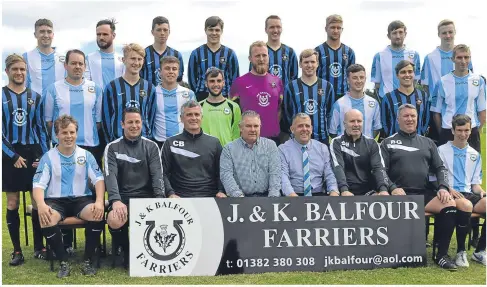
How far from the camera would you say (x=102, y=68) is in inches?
→ 282

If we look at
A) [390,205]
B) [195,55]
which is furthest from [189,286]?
[195,55]

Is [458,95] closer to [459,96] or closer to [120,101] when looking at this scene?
[459,96]

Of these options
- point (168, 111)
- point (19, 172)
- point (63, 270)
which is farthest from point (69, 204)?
point (168, 111)

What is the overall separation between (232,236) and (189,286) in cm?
68

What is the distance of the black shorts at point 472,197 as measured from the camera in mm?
6298

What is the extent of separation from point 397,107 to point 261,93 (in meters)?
1.61

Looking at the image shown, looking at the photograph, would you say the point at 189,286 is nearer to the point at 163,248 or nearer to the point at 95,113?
the point at 163,248

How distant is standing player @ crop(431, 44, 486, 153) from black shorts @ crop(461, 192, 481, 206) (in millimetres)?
828

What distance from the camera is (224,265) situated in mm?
5535

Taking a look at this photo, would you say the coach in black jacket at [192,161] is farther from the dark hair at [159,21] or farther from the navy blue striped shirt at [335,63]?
the navy blue striped shirt at [335,63]

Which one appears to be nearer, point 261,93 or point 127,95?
point 127,95

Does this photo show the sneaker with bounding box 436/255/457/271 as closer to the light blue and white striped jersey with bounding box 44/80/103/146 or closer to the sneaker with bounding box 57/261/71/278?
the sneaker with bounding box 57/261/71/278

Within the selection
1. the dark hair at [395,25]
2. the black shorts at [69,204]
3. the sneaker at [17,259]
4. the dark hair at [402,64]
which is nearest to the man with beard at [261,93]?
the dark hair at [402,64]

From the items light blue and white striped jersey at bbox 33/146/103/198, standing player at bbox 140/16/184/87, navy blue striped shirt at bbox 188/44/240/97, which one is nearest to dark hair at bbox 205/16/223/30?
navy blue striped shirt at bbox 188/44/240/97
